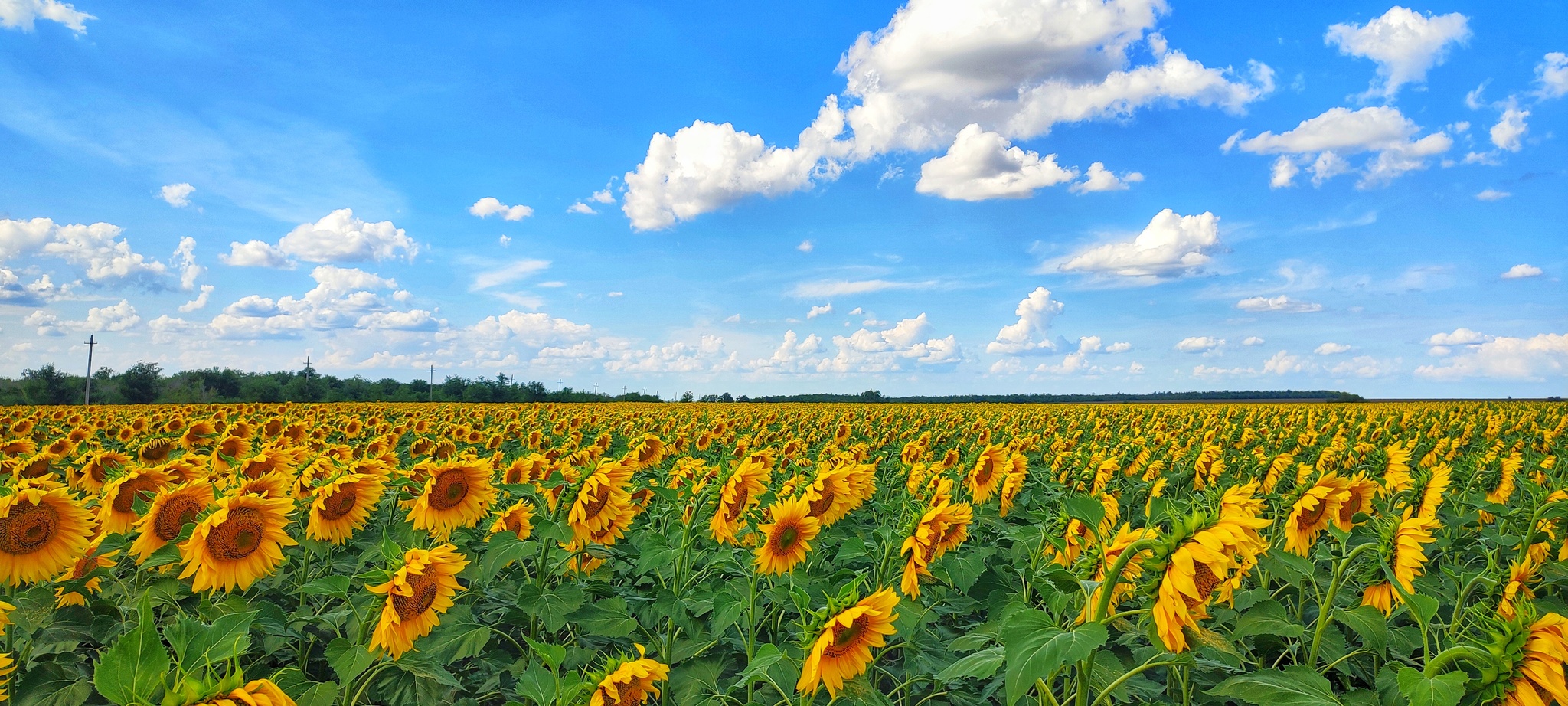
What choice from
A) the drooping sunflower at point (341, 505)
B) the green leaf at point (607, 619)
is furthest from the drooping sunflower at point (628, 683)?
the drooping sunflower at point (341, 505)

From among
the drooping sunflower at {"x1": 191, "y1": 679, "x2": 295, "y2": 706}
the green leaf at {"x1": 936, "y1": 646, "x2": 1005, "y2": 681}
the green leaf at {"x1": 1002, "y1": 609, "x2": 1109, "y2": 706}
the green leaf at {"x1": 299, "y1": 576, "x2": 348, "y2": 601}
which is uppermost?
the green leaf at {"x1": 1002, "y1": 609, "x2": 1109, "y2": 706}

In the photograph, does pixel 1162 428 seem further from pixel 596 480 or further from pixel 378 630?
pixel 378 630

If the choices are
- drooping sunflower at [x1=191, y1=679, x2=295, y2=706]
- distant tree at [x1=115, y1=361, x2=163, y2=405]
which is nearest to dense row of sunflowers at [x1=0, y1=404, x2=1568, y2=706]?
drooping sunflower at [x1=191, y1=679, x2=295, y2=706]

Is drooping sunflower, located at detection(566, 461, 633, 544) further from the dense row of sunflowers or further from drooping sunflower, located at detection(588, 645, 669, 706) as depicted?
drooping sunflower, located at detection(588, 645, 669, 706)

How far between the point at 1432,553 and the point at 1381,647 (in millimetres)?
3878

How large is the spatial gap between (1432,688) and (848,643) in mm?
1620

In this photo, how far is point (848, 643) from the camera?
265cm

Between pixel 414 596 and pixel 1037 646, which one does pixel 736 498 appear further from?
pixel 1037 646

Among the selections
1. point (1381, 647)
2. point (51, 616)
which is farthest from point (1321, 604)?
point (51, 616)

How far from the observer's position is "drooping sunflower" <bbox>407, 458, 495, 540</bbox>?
13.6ft

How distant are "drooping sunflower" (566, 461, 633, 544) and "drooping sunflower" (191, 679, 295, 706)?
198 centimetres

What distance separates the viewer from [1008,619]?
2000mm

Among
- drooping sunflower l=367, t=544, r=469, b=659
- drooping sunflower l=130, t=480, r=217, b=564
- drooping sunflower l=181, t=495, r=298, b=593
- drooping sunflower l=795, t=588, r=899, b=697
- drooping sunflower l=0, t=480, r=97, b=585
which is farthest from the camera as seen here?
drooping sunflower l=130, t=480, r=217, b=564

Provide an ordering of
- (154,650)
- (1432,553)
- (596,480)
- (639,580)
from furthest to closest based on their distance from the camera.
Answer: (1432,553) → (639,580) → (596,480) → (154,650)
